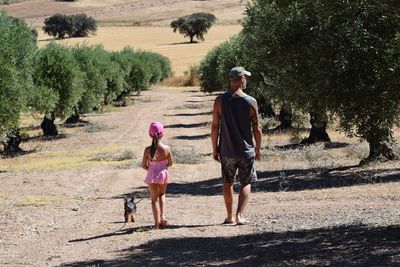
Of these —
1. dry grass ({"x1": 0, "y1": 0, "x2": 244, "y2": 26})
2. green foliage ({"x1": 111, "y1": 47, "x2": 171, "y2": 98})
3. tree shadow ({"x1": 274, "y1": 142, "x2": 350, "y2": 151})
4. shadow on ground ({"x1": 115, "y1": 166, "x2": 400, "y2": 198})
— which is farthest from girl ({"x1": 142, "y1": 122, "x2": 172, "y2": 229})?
dry grass ({"x1": 0, "y1": 0, "x2": 244, "y2": 26})

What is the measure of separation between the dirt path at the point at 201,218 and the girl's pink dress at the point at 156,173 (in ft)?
2.47

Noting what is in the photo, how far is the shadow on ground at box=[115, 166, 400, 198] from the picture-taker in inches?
616

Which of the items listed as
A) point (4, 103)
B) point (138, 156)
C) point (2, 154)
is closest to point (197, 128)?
point (2, 154)

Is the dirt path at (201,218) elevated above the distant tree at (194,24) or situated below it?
below

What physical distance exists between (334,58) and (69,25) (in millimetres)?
113194

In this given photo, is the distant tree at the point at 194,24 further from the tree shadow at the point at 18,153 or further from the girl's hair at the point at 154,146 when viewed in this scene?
the girl's hair at the point at 154,146

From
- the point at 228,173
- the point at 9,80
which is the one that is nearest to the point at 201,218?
the point at 228,173

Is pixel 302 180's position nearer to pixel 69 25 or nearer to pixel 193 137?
pixel 193 137

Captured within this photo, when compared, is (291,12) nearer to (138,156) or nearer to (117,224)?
(117,224)

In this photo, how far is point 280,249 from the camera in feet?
28.3

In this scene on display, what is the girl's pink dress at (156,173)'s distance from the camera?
10.1 m

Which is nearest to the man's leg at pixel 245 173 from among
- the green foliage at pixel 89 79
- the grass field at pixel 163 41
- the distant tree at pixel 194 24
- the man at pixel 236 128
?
the man at pixel 236 128

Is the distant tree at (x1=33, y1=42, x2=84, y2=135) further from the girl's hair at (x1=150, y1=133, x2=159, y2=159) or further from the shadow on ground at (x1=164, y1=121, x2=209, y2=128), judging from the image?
the girl's hair at (x1=150, y1=133, x2=159, y2=159)

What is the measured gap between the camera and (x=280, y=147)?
2652cm
